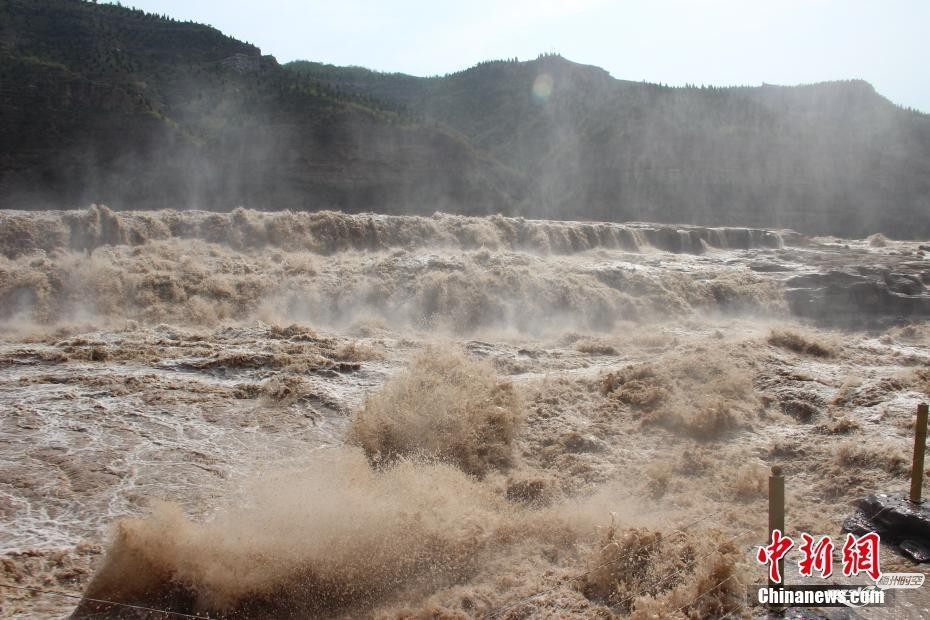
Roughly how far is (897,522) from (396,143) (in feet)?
96.9

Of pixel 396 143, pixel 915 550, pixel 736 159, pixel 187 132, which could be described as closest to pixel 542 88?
pixel 736 159

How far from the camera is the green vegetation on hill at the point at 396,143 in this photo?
80.8 ft

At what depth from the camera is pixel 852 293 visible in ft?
51.8

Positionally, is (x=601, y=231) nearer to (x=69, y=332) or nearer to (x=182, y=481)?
(x=69, y=332)

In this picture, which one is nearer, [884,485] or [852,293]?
[884,485]

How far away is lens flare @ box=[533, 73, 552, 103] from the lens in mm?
45969

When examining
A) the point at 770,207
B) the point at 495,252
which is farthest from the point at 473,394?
the point at 770,207

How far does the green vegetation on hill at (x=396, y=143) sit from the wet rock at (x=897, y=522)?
25036mm

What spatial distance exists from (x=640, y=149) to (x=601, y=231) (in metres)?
21.4

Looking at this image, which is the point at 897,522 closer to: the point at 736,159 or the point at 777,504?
the point at 777,504

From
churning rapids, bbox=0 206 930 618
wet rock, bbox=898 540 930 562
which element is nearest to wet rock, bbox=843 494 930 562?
wet rock, bbox=898 540 930 562

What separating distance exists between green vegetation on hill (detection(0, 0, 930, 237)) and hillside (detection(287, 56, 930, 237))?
0.35 ft

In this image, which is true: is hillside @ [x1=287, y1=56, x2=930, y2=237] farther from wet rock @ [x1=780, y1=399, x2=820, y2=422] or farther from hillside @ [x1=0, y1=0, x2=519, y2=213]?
wet rock @ [x1=780, y1=399, x2=820, y2=422]

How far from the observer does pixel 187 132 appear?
89.4 ft
